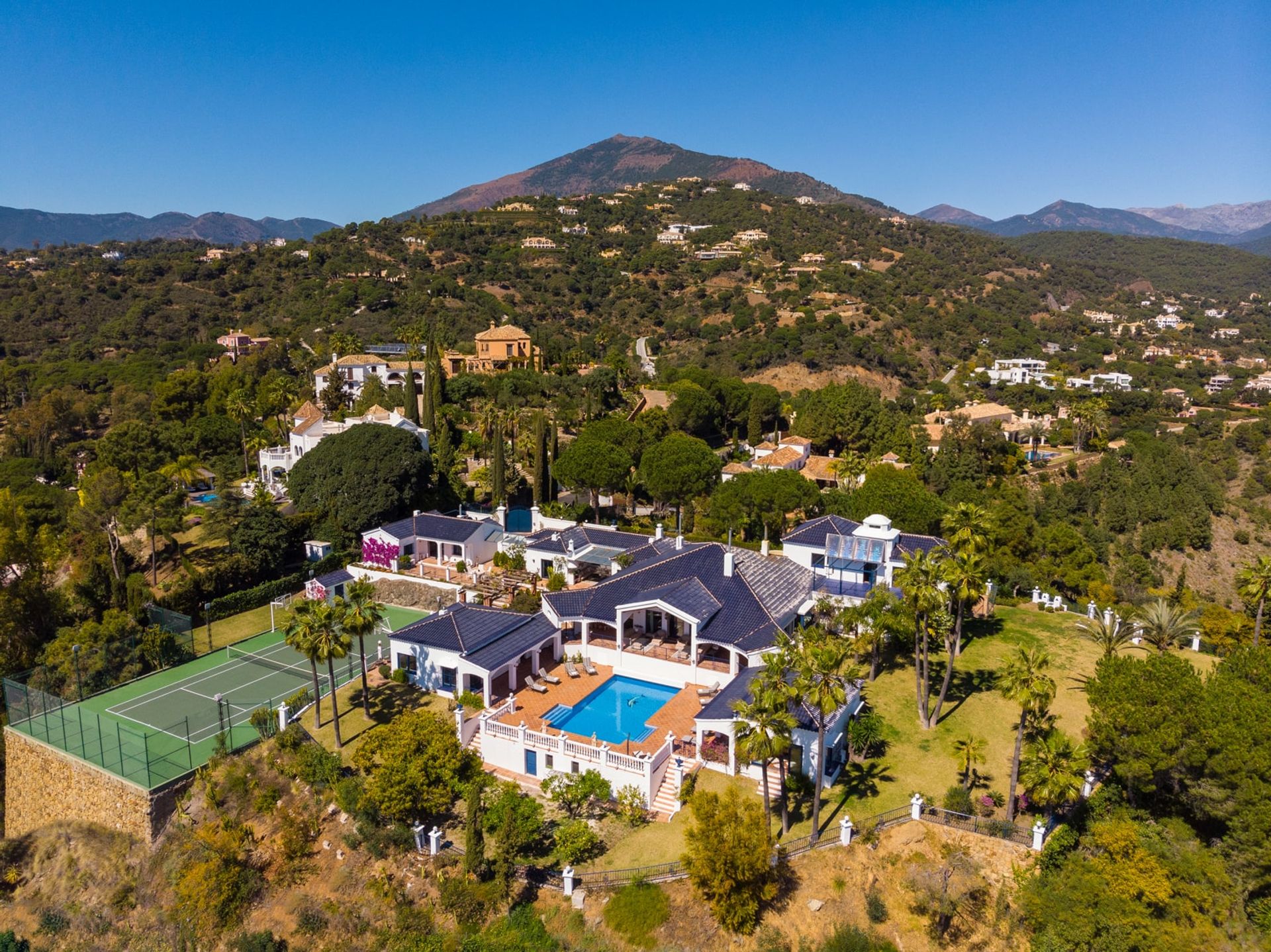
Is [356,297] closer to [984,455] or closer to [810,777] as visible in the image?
[984,455]

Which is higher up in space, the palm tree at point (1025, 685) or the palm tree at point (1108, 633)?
the palm tree at point (1025, 685)

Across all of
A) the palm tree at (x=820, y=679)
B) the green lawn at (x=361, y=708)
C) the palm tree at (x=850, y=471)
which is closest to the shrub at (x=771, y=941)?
the palm tree at (x=820, y=679)

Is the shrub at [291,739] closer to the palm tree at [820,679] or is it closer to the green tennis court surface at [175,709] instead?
the green tennis court surface at [175,709]

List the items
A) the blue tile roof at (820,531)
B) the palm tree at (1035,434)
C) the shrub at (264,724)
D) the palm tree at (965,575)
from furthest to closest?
the palm tree at (1035,434) → the blue tile roof at (820,531) → the shrub at (264,724) → the palm tree at (965,575)

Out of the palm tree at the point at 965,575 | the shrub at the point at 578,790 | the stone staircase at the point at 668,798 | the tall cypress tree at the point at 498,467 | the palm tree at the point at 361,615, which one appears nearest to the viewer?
the shrub at the point at 578,790

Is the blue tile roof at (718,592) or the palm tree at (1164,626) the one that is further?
the palm tree at (1164,626)

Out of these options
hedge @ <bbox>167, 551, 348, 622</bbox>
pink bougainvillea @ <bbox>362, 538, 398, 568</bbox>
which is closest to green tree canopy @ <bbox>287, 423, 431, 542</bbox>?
hedge @ <bbox>167, 551, 348, 622</bbox>

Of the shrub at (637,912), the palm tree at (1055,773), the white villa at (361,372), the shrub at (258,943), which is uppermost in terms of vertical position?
the white villa at (361,372)
